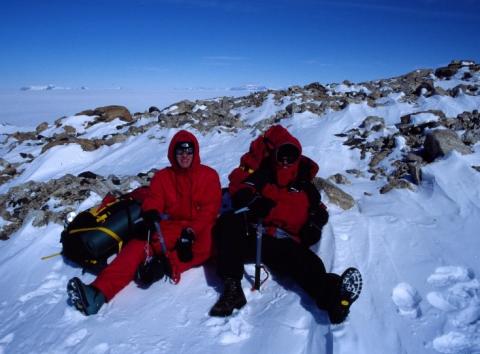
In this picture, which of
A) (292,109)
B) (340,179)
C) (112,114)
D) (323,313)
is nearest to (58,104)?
(112,114)

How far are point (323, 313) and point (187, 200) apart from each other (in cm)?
189

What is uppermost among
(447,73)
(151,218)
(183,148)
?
(447,73)

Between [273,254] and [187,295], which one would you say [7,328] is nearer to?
[187,295]

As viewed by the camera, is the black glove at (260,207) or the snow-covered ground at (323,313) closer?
the snow-covered ground at (323,313)

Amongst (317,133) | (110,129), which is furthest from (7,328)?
(110,129)

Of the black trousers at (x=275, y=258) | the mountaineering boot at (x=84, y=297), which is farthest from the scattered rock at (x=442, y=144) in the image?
the mountaineering boot at (x=84, y=297)

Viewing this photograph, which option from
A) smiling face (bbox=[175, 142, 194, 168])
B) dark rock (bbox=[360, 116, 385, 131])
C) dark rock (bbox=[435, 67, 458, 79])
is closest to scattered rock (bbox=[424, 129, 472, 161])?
dark rock (bbox=[360, 116, 385, 131])

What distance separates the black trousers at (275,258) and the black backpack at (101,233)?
951 mm

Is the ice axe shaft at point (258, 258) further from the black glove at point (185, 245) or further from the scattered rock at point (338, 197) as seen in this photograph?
the scattered rock at point (338, 197)

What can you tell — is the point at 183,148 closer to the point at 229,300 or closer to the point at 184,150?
the point at 184,150

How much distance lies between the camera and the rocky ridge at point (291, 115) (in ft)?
19.8

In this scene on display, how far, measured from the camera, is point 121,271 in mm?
3672

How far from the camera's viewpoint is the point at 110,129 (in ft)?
49.9

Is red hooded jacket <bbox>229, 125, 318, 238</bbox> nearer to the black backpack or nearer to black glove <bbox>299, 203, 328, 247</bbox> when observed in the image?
black glove <bbox>299, 203, 328, 247</bbox>
